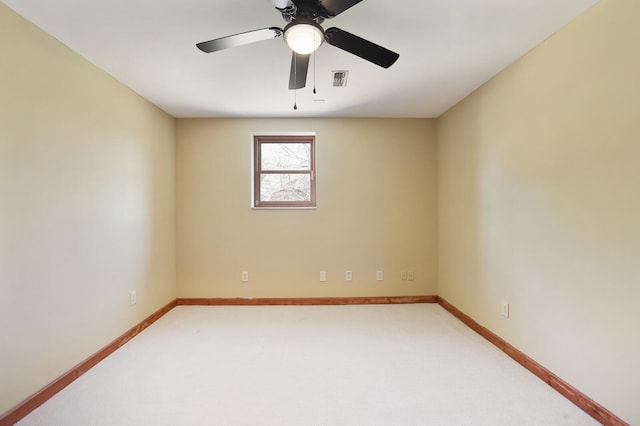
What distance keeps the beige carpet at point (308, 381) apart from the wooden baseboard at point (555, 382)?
4cm

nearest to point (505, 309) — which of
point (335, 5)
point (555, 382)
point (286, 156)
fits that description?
point (555, 382)

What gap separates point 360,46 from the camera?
146cm

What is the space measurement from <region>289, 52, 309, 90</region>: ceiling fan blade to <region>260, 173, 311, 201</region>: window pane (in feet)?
5.65

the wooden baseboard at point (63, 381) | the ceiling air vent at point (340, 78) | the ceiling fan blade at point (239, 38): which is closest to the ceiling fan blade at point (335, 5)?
the ceiling fan blade at point (239, 38)

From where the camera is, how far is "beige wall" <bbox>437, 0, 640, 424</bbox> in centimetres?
142

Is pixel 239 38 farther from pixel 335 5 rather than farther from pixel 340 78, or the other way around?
pixel 340 78

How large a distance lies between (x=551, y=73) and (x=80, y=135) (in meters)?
3.28

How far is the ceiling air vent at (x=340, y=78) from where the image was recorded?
2.32 meters

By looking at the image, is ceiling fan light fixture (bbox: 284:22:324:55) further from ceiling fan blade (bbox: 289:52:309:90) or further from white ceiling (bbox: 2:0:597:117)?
white ceiling (bbox: 2:0:597:117)

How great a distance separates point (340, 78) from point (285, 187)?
5.09 feet

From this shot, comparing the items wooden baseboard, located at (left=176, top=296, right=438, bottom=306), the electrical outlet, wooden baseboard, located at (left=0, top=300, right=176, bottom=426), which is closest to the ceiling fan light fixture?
the electrical outlet

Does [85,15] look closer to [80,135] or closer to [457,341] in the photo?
[80,135]

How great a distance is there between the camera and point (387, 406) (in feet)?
5.43

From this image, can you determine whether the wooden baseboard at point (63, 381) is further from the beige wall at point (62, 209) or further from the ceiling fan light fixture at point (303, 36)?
the ceiling fan light fixture at point (303, 36)
